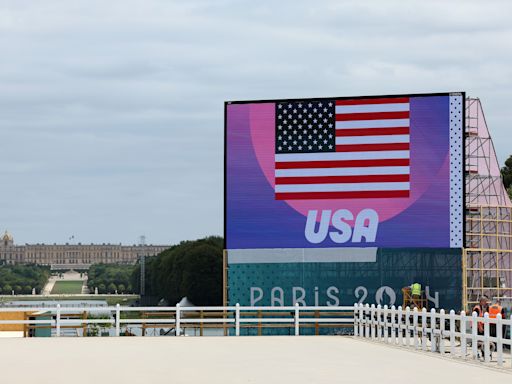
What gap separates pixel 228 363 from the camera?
87.6 ft

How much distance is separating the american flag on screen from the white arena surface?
9.73 metres

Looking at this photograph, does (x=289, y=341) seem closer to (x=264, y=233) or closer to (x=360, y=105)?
(x=264, y=233)

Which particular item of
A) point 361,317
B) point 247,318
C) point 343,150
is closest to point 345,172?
point 343,150

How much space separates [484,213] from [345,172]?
17.7 metres

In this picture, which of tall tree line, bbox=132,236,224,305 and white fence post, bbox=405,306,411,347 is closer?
white fence post, bbox=405,306,411,347

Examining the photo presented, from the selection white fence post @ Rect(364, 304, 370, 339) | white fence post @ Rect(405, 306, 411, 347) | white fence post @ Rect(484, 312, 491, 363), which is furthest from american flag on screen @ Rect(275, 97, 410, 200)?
white fence post @ Rect(484, 312, 491, 363)

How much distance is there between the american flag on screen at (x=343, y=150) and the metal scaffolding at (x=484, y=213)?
1176 centimetres

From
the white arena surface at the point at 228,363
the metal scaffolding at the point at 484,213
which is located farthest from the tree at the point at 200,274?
Answer: the white arena surface at the point at 228,363

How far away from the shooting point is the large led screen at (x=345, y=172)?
4616 centimetres

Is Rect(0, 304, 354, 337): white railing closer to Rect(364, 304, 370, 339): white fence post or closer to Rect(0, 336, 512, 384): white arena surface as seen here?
Rect(364, 304, 370, 339): white fence post

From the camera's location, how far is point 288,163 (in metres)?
46.9

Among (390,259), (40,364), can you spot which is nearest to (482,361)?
(40,364)

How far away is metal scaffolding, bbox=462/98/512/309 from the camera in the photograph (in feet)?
191

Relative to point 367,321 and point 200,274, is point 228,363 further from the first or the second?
point 200,274
